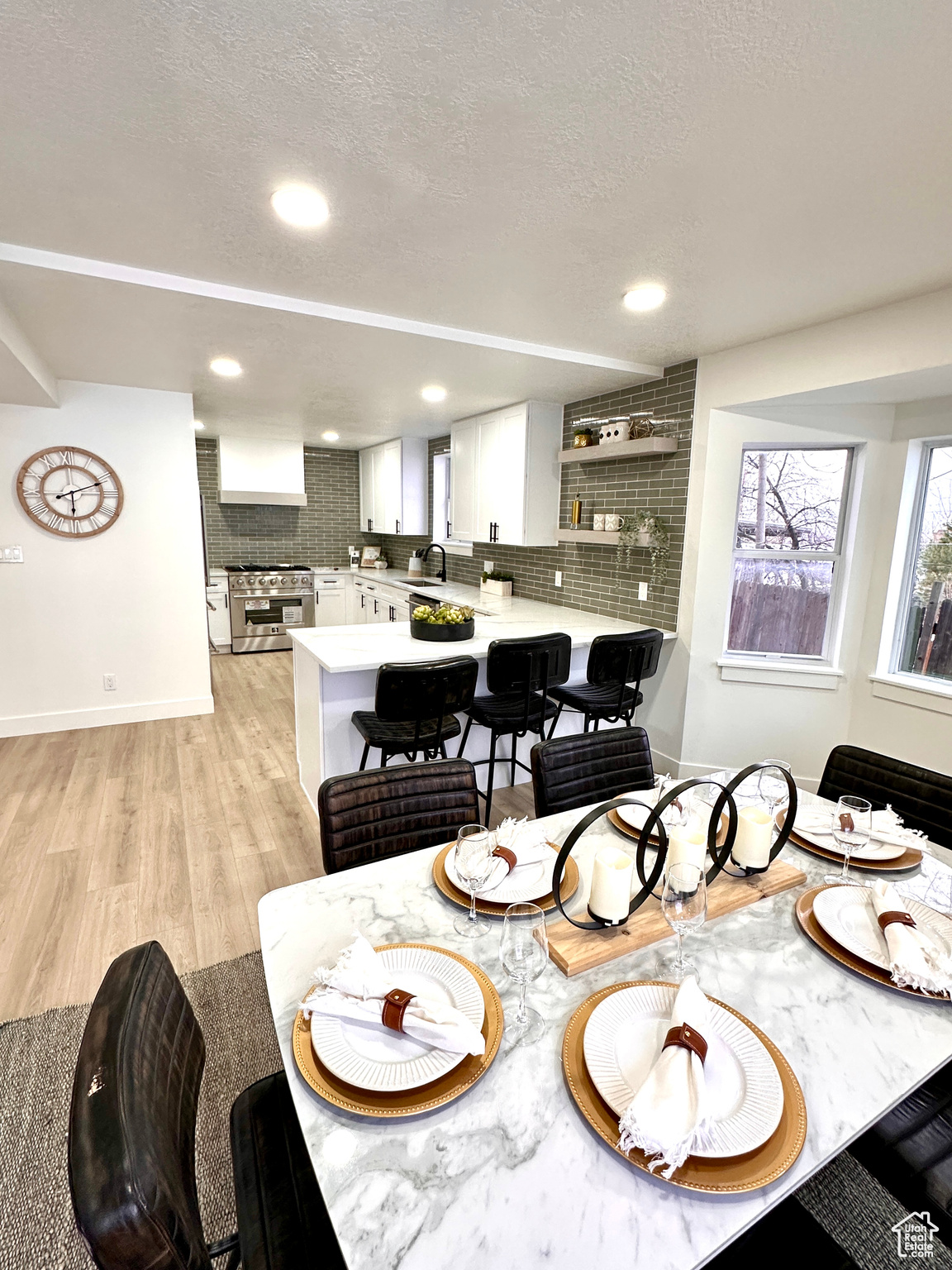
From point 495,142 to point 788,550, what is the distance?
2.73 m

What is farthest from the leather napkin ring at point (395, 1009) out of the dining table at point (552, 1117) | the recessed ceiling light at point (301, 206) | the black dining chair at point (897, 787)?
the recessed ceiling light at point (301, 206)

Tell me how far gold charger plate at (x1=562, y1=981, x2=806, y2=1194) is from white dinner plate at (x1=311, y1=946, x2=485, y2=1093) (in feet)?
0.52

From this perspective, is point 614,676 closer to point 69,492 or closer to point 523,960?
point 523,960

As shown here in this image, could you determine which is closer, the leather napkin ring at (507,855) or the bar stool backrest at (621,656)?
the leather napkin ring at (507,855)

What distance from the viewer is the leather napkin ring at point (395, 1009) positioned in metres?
0.90

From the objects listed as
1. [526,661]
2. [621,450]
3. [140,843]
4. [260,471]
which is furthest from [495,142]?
[260,471]

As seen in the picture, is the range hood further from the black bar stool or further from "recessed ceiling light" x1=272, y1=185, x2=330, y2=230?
"recessed ceiling light" x1=272, y1=185, x2=330, y2=230

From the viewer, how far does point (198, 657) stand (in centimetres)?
461

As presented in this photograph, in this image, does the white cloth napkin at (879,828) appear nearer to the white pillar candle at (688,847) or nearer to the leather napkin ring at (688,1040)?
the white pillar candle at (688,847)

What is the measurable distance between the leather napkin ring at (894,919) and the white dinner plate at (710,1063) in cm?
44

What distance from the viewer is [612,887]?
1148 mm

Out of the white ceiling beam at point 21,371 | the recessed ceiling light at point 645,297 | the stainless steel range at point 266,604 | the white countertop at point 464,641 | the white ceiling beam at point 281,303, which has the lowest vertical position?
the stainless steel range at point 266,604

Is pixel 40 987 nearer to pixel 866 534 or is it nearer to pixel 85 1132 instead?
pixel 85 1132

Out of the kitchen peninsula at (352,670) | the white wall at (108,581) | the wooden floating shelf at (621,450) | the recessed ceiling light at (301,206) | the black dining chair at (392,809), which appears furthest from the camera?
the white wall at (108,581)
